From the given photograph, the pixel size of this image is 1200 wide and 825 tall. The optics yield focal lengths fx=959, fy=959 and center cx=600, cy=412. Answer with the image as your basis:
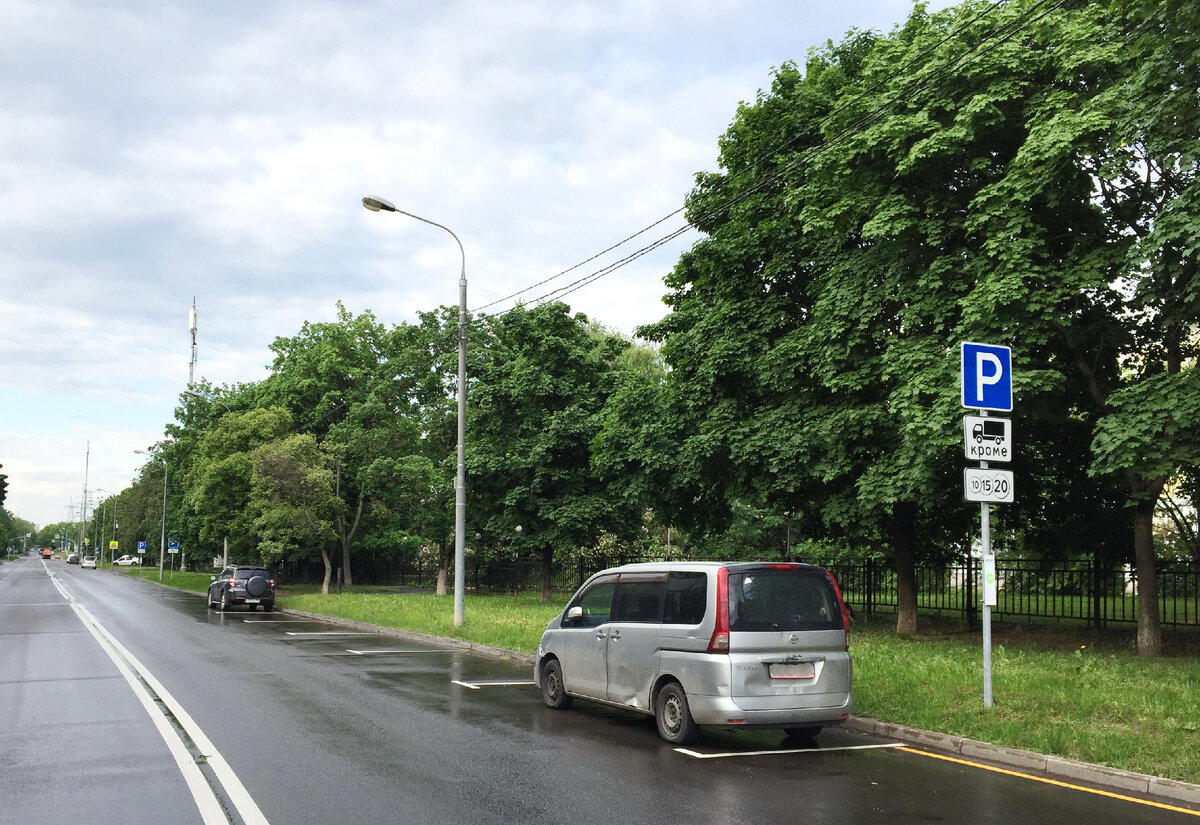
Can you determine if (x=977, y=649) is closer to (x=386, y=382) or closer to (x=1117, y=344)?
(x=1117, y=344)

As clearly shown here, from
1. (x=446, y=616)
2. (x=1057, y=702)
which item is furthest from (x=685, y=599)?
(x=446, y=616)

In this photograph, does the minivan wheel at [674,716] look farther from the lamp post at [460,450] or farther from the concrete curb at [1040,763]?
the lamp post at [460,450]

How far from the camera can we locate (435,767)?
24.8ft

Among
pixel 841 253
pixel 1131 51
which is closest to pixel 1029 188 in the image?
pixel 1131 51

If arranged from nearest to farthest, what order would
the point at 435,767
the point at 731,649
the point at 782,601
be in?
1. the point at 435,767
2. the point at 731,649
3. the point at 782,601

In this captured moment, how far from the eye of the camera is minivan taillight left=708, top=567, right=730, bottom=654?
843 centimetres

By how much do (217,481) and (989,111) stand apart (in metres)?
35.7

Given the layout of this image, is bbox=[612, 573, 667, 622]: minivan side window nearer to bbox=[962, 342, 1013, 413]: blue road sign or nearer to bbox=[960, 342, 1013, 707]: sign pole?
bbox=[960, 342, 1013, 707]: sign pole

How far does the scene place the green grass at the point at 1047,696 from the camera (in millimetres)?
7961

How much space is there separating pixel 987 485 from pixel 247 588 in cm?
2658

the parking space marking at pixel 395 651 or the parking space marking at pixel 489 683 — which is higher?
the parking space marking at pixel 489 683

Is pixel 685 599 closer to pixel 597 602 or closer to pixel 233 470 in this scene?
pixel 597 602

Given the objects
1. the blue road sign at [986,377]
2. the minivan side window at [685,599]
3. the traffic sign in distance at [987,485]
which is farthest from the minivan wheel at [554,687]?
the blue road sign at [986,377]

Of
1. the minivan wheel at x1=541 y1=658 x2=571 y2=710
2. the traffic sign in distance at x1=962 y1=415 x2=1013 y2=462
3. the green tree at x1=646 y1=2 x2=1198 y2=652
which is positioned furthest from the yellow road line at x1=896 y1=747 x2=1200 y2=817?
the green tree at x1=646 y1=2 x2=1198 y2=652
